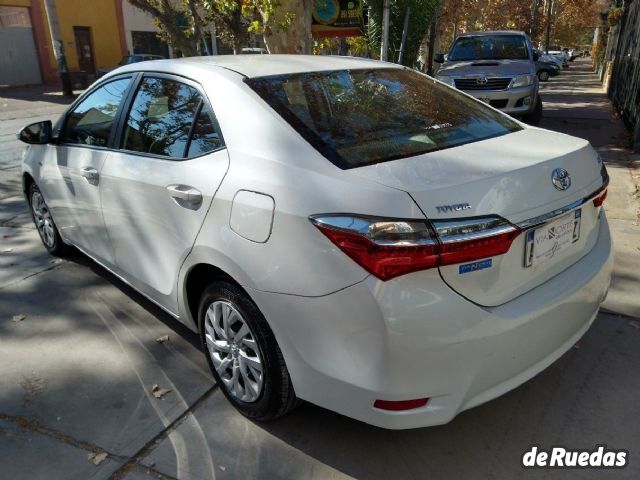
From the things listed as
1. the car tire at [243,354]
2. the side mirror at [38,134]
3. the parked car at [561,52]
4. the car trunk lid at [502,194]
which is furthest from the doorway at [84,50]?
the parked car at [561,52]

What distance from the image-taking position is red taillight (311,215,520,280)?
192cm

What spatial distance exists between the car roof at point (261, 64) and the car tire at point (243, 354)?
1.13m

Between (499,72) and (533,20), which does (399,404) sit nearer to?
(499,72)

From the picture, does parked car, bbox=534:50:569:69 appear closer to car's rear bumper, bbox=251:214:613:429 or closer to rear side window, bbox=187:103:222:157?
rear side window, bbox=187:103:222:157

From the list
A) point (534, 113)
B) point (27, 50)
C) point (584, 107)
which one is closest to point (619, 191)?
point (534, 113)

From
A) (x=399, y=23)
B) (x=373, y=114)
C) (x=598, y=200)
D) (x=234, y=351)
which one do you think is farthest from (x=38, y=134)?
(x=399, y=23)

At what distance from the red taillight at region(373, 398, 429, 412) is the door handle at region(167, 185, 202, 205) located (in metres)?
1.22

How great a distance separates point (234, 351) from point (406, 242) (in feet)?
3.69

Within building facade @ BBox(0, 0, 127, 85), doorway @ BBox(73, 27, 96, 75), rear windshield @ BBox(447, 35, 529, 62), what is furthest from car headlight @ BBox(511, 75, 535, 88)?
doorway @ BBox(73, 27, 96, 75)

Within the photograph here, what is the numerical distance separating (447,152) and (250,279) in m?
1.01

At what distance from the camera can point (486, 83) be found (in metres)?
9.59

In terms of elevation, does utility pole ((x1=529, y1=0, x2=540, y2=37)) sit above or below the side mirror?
above

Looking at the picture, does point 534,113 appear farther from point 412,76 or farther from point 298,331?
point 298,331

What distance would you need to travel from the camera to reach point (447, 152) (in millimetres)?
2389
